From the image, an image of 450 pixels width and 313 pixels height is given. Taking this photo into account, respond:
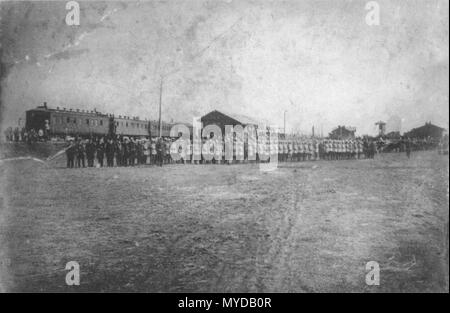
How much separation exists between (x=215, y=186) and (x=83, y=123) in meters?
4.86

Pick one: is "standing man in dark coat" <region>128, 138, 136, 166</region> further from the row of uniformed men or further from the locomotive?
the locomotive

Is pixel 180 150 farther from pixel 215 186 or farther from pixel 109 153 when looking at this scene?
pixel 215 186

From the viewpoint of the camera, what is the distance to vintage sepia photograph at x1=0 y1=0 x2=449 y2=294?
12.2 feet

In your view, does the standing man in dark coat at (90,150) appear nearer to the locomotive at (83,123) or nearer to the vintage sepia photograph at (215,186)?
the locomotive at (83,123)

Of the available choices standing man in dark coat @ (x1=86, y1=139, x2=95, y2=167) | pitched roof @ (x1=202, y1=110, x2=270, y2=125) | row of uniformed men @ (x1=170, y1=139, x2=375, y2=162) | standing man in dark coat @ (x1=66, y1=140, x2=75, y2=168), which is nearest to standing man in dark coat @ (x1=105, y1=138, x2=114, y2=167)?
standing man in dark coat @ (x1=86, y1=139, x2=95, y2=167)

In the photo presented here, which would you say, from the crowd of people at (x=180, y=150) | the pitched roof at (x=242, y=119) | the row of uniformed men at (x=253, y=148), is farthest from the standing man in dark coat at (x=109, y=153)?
the pitched roof at (x=242, y=119)

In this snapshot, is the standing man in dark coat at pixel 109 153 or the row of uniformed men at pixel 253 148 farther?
the standing man in dark coat at pixel 109 153

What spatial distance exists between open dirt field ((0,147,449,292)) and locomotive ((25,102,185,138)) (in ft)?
3.59

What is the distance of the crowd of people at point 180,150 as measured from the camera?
9703 mm

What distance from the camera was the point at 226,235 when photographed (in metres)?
4.39

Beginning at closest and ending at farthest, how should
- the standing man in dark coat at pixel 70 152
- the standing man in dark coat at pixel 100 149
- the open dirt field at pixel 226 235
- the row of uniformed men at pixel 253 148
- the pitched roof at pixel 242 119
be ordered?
1. the open dirt field at pixel 226 235
2. the pitched roof at pixel 242 119
3. the row of uniformed men at pixel 253 148
4. the standing man in dark coat at pixel 70 152
5. the standing man in dark coat at pixel 100 149

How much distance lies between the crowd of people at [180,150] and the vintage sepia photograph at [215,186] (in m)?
2.67
